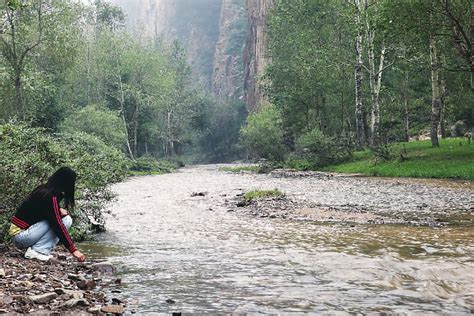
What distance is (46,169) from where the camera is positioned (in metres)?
11.2

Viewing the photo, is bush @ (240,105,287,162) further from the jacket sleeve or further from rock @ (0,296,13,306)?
rock @ (0,296,13,306)

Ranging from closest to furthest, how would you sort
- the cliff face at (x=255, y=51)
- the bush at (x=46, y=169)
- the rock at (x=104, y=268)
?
the rock at (x=104, y=268) → the bush at (x=46, y=169) → the cliff face at (x=255, y=51)

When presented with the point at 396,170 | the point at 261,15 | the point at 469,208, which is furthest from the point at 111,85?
the point at 469,208

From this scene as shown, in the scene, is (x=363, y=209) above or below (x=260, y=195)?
below

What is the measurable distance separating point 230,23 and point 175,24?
1791 inches

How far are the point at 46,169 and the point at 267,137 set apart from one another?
46.3 meters

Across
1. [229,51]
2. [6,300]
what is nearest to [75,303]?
[6,300]

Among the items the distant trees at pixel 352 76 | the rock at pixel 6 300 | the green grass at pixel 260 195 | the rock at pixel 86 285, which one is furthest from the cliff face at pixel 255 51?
the rock at pixel 6 300

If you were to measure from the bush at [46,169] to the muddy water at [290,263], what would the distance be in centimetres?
114

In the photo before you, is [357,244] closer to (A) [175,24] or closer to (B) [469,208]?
(B) [469,208]

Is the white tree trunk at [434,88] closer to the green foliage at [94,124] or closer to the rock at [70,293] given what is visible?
the rock at [70,293]

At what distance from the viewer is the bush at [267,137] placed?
5597 centimetres

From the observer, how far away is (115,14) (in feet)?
338

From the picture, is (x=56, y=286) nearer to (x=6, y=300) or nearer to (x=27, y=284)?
(x=27, y=284)
